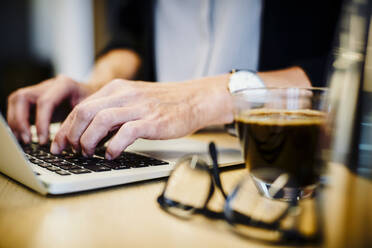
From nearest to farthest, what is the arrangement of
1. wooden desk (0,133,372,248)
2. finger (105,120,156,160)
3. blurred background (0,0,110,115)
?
wooden desk (0,133,372,248), finger (105,120,156,160), blurred background (0,0,110,115)

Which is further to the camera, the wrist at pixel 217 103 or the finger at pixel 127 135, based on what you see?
the wrist at pixel 217 103

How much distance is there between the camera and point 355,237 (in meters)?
0.20

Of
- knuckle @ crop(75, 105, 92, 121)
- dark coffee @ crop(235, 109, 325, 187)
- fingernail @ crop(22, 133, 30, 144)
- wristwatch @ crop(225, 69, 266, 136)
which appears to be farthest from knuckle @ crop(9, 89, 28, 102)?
dark coffee @ crop(235, 109, 325, 187)

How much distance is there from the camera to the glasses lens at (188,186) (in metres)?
0.32

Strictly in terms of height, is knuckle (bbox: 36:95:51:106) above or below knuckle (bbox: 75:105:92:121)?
below

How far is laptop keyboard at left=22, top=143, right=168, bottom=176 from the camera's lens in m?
0.42

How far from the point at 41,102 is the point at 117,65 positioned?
566mm

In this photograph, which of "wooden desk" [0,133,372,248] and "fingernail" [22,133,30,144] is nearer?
"wooden desk" [0,133,372,248]

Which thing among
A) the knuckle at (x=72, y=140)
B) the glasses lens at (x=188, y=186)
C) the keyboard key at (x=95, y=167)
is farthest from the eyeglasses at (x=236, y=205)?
the knuckle at (x=72, y=140)

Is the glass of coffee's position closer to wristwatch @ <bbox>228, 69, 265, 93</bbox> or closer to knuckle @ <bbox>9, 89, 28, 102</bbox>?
wristwatch @ <bbox>228, 69, 265, 93</bbox>

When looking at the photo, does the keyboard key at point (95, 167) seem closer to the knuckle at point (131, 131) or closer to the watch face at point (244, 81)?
the knuckle at point (131, 131)

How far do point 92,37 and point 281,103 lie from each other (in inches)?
121

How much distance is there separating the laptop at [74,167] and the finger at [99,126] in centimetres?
2

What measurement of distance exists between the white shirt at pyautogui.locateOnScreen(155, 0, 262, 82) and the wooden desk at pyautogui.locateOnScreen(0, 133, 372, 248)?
88cm
